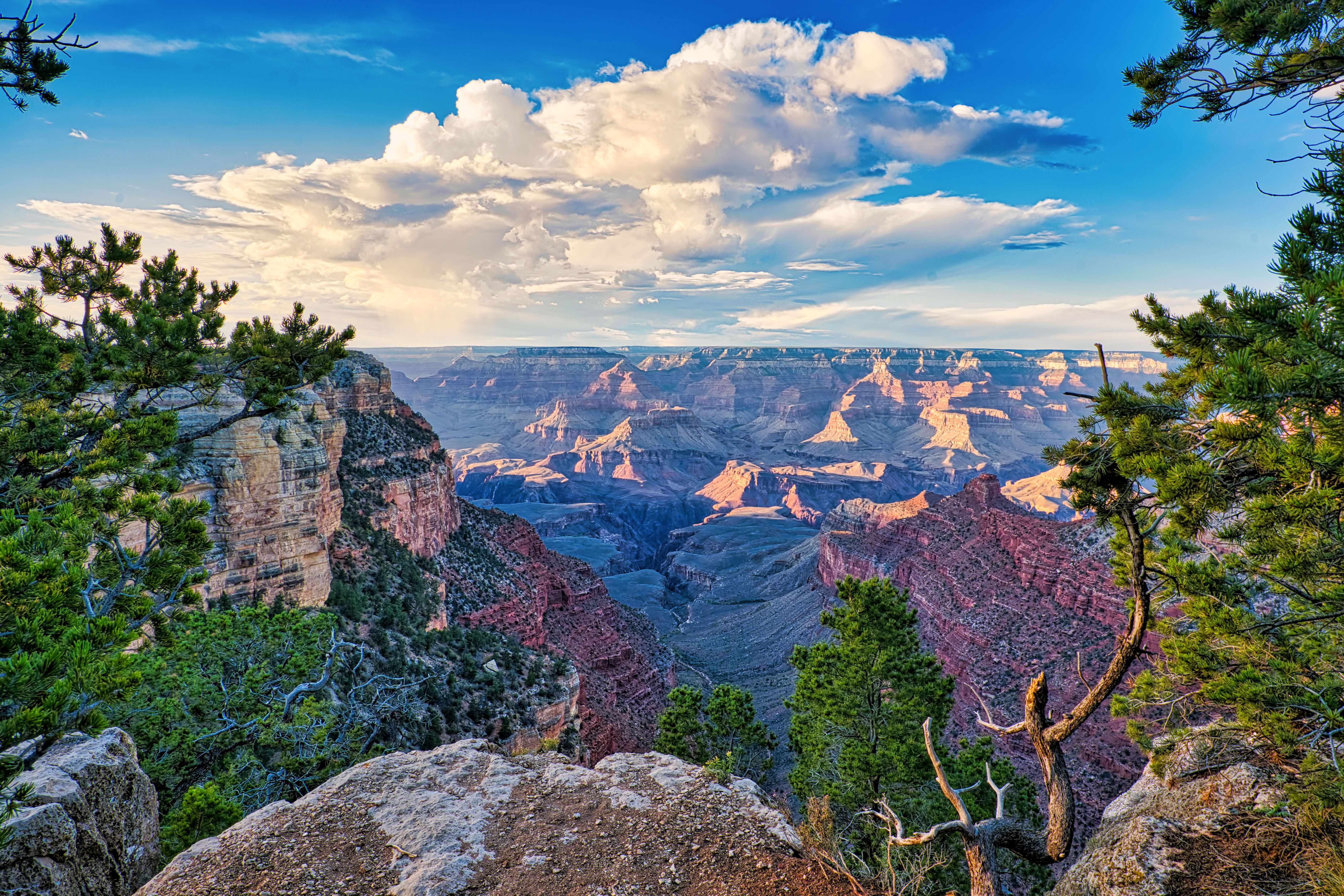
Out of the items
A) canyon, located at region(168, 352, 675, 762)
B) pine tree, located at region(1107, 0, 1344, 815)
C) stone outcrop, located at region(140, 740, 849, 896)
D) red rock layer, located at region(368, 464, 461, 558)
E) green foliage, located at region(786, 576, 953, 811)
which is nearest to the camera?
pine tree, located at region(1107, 0, 1344, 815)

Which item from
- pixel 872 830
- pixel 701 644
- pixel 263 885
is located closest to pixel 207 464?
pixel 263 885

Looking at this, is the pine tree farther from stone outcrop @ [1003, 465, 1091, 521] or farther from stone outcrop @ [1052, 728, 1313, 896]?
stone outcrop @ [1003, 465, 1091, 521]

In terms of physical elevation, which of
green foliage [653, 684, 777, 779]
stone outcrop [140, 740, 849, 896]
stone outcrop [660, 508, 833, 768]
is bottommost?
stone outcrop [660, 508, 833, 768]

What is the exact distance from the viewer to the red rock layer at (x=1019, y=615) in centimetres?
2527

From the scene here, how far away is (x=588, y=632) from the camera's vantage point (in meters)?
37.6

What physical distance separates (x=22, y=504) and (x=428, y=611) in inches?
725

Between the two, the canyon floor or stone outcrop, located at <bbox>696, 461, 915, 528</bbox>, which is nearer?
the canyon floor

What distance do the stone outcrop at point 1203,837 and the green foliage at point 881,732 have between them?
641cm

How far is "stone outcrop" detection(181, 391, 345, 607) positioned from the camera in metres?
18.5

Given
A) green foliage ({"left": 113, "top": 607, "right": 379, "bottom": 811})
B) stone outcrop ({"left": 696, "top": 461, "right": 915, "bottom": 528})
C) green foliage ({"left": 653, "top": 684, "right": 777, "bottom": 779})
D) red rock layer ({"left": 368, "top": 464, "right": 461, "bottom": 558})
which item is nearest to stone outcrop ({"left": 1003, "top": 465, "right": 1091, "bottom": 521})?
stone outcrop ({"left": 696, "top": 461, "right": 915, "bottom": 528})

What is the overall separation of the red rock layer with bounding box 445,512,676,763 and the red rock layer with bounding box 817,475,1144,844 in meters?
15.7

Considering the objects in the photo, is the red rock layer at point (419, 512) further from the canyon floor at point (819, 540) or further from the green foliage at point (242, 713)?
the canyon floor at point (819, 540)

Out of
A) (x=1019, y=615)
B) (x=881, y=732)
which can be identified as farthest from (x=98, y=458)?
(x=1019, y=615)

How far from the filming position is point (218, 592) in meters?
18.5
